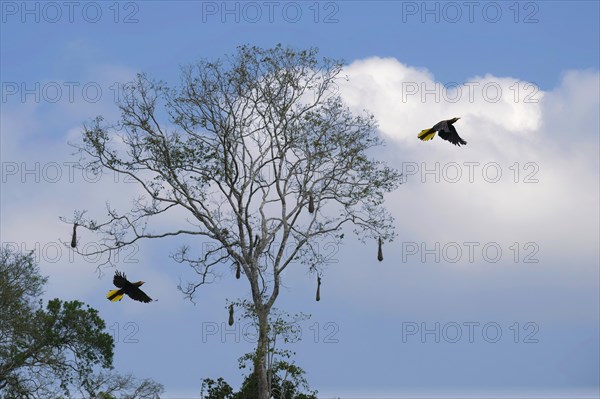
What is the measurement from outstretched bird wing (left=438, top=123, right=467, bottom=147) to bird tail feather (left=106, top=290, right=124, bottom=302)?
7.97m

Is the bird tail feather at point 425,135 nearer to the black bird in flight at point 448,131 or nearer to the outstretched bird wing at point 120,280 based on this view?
the black bird in flight at point 448,131

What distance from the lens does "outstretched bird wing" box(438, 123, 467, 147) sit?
19203mm

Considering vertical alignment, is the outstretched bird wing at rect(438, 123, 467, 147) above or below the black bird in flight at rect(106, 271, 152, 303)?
above

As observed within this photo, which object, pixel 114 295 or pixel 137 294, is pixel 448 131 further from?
pixel 114 295

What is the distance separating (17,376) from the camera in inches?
1289

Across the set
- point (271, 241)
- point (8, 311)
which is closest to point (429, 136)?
point (271, 241)

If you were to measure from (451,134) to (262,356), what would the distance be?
10250mm

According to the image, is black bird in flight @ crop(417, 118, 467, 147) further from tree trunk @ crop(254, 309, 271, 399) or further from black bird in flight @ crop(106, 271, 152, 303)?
tree trunk @ crop(254, 309, 271, 399)

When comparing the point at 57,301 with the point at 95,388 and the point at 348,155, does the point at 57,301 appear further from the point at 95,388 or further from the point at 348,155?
the point at 348,155

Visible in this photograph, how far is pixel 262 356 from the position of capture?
88.2ft

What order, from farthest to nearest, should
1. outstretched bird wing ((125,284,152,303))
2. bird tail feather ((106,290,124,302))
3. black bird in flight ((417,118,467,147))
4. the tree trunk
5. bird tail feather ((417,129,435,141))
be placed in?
the tree trunk, outstretched bird wing ((125,284,152,303)), bird tail feather ((106,290,124,302)), black bird in flight ((417,118,467,147)), bird tail feather ((417,129,435,141))

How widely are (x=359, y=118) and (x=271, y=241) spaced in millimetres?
4425

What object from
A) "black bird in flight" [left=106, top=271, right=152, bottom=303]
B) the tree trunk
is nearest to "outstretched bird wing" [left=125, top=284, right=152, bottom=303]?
"black bird in flight" [left=106, top=271, right=152, bottom=303]

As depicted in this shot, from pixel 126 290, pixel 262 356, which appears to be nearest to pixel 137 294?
pixel 126 290
